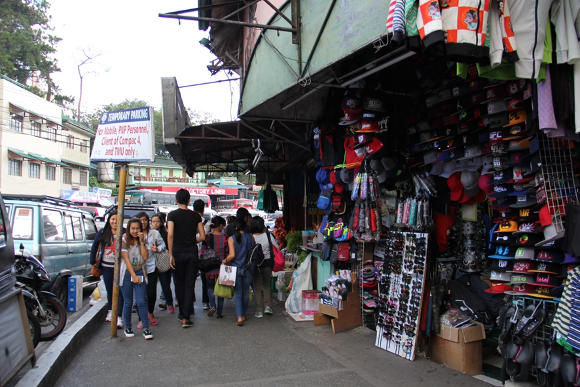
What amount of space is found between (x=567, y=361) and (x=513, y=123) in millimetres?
2101

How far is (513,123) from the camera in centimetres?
391

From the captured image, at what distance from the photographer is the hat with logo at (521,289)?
12.6 ft

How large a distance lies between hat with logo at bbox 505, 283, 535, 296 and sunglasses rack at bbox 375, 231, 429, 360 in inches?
41.3

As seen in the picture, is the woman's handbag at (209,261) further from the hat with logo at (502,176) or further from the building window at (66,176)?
the building window at (66,176)

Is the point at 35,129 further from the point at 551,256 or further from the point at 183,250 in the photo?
the point at 551,256

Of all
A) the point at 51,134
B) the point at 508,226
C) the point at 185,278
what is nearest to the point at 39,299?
the point at 185,278

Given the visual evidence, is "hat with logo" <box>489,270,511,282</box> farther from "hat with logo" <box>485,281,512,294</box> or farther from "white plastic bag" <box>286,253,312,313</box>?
"white plastic bag" <box>286,253,312,313</box>

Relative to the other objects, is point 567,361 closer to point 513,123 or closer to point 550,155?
point 550,155

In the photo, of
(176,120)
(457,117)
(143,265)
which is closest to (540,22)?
(457,117)

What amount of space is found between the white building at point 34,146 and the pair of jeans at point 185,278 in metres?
23.5

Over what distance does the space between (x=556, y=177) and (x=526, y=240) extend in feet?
2.05

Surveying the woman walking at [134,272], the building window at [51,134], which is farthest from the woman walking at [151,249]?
the building window at [51,134]

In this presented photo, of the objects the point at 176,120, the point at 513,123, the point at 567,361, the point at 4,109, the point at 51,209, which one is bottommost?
the point at 567,361

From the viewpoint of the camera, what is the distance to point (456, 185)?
5.00 meters
